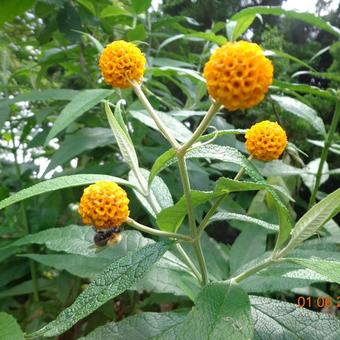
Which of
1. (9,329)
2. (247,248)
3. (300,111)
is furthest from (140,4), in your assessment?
(9,329)

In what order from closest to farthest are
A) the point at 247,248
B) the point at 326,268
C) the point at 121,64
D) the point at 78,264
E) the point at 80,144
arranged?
the point at 326,268
the point at 121,64
the point at 78,264
the point at 247,248
the point at 80,144

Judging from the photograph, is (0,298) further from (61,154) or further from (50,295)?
(61,154)

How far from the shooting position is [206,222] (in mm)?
754

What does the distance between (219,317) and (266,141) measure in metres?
0.32

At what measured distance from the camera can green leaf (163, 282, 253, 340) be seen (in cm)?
61

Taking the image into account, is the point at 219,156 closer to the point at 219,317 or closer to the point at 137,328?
the point at 219,317

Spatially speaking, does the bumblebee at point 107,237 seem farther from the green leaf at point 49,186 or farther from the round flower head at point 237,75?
the round flower head at point 237,75

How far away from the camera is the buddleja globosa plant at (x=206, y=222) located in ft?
1.87

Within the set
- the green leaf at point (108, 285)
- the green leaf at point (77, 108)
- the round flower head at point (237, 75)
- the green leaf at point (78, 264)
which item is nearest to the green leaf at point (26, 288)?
the green leaf at point (78, 264)

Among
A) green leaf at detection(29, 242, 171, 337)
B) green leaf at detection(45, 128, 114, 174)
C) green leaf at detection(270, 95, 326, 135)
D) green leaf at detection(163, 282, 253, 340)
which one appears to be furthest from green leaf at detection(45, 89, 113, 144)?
green leaf at detection(270, 95, 326, 135)

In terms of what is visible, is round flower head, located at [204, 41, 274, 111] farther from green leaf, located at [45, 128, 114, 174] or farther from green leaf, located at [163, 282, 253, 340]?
green leaf, located at [45, 128, 114, 174]

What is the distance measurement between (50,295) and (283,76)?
4.52ft

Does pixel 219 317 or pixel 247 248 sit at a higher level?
pixel 219 317

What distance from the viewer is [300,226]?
0.73m
